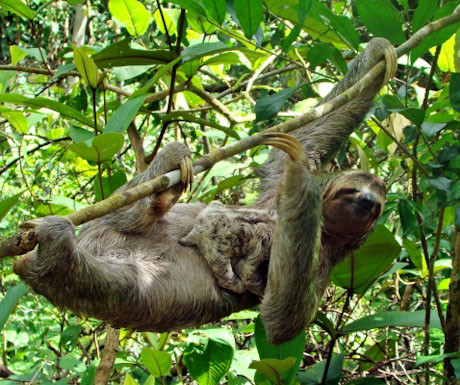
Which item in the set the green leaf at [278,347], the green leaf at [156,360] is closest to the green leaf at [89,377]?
the green leaf at [156,360]

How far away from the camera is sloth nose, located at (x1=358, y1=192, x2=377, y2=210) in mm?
3688

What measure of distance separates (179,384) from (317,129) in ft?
8.28

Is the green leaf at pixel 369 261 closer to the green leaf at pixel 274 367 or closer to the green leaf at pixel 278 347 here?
the green leaf at pixel 278 347

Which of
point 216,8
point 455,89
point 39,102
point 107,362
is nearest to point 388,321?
point 455,89

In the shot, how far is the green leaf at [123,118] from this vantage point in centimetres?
308

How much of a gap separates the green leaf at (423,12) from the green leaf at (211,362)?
2.69 meters

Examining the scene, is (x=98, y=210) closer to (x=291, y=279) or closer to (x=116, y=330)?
(x=291, y=279)

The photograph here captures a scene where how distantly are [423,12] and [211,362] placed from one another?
9.68 ft

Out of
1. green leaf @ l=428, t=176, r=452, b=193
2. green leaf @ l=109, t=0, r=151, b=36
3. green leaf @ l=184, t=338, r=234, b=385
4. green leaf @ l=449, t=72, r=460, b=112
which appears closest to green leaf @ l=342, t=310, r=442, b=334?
green leaf @ l=184, t=338, r=234, b=385

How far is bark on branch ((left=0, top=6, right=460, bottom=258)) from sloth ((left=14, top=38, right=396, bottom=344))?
7.1 inches

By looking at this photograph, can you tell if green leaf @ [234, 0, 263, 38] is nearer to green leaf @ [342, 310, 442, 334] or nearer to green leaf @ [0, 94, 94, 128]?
green leaf @ [0, 94, 94, 128]

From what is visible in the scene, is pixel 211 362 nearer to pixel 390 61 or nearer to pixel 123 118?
pixel 123 118

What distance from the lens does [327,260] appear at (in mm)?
4074

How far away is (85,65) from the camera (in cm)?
343
